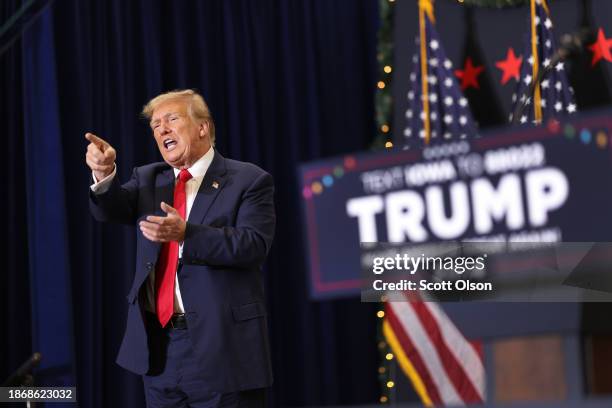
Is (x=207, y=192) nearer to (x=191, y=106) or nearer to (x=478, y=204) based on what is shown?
(x=191, y=106)

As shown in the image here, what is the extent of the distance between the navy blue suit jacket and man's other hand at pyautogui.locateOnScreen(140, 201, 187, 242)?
0.05 m

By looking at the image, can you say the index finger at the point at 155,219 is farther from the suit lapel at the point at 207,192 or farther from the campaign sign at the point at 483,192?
the campaign sign at the point at 483,192

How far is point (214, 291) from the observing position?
83.4 inches

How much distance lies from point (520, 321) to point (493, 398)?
8 cm

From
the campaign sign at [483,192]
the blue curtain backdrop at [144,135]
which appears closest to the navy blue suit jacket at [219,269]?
the campaign sign at [483,192]

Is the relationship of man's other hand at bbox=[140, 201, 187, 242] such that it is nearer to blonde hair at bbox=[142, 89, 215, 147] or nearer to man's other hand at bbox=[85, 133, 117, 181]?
man's other hand at bbox=[85, 133, 117, 181]

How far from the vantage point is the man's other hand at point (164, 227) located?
6.35ft

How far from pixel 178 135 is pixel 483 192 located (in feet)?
4.66

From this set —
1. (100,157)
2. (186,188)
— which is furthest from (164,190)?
(100,157)

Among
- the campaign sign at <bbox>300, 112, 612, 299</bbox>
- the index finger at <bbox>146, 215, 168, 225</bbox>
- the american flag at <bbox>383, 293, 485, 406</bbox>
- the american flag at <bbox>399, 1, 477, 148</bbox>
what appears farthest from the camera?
the american flag at <bbox>399, 1, 477, 148</bbox>

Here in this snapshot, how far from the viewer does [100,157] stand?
2164 millimetres

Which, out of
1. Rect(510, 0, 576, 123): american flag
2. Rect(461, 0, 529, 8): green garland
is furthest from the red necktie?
Rect(461, 0, 529, 8): green garland

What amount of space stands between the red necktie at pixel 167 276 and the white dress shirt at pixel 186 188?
0.01 m

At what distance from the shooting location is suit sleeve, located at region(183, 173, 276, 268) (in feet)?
6.75
